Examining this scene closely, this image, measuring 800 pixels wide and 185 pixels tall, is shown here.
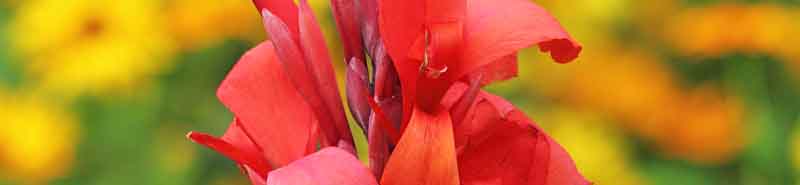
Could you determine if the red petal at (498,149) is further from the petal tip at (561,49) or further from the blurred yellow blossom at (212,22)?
the blurred yellow blossom at (212,22)

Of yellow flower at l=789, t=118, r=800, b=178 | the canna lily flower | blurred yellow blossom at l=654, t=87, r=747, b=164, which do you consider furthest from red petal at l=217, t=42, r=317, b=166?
blurred yellow blossom at l=654, t=87, r=747, b=164

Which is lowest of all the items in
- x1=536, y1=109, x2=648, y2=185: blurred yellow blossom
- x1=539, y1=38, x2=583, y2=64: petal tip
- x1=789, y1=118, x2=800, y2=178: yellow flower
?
x1=536, y1=109, x2=648, y2=185: blurred yellow blossom

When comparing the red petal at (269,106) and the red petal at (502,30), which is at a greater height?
the red petal at (502,30)

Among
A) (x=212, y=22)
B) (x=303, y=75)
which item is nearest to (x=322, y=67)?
(x=303, y=75)

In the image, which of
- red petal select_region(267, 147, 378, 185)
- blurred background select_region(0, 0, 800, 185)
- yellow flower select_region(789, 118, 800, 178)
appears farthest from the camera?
blurred background select_region(0, 0, 800, 185)

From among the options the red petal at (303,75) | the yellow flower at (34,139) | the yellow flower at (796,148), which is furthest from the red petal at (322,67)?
the yellow flower at (34,139)

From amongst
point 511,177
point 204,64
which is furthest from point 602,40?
point 511,177

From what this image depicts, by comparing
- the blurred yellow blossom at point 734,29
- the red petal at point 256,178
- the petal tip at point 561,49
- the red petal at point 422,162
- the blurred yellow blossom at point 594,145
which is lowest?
the blurred yellow blossom at point 594,145

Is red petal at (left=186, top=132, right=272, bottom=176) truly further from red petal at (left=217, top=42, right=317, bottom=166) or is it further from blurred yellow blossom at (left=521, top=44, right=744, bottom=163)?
blurred yellow blossom at (left=521, top=44, right=744, bottom=163)
